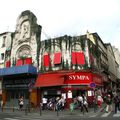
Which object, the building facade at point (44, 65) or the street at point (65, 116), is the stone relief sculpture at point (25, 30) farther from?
the street at point (65, 116)

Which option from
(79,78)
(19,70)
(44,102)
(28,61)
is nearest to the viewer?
(44,102)

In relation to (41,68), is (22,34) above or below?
above

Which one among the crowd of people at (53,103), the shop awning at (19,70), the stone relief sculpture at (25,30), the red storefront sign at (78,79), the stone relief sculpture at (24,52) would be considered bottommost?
the crowd of people at (53,103)

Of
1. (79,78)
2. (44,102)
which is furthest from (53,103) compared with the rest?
(79,78)

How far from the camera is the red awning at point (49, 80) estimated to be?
115 feet

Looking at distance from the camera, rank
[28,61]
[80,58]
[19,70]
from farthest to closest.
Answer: [28,61]
[19,70]
[80,58]

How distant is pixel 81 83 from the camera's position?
113ft

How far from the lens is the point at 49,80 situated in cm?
3612

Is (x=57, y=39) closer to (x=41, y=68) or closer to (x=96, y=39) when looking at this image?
(x=41, y=68)

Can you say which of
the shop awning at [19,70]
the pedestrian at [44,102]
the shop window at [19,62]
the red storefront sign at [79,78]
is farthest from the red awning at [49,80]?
the shop window at [19,62]

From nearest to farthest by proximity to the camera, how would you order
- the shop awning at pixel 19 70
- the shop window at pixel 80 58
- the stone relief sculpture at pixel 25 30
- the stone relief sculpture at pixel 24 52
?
1. the shop window at pixel 80 58
2. the shop awning at pixel 19 70
3. the stone relief sculpture at pixel 24 52
4. the stone relief sculpture at pixel 25 30

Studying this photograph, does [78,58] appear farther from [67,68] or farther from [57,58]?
[57,58]

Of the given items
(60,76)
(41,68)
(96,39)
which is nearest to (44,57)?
(41,68)

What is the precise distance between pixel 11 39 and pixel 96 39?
13.0m
